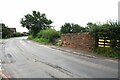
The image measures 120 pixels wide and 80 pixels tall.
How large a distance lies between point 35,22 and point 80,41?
5385cm

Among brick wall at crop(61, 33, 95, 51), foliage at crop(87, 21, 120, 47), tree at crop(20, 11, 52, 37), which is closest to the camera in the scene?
foliage at crop(87, 21, 120, 47)

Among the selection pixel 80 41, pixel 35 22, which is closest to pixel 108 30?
pixel 80 41

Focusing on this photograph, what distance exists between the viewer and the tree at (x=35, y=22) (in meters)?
77.1

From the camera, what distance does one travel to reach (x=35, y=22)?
79000mm

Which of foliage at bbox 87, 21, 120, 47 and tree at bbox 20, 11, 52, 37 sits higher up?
tree at bbox 20, 11, 52, 37

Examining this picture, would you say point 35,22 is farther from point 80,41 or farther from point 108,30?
point 108,30

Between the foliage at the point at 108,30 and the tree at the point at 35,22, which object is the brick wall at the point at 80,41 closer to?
the foliage at the point at 108,30

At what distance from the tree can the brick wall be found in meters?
45.7

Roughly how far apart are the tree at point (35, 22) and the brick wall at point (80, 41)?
45701 millimetres

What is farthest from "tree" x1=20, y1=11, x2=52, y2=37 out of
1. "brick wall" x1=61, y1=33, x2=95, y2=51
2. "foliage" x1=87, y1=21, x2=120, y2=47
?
"foliage" x1=87, y1=21, x2=120, y2=47

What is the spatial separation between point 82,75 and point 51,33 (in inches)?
1253

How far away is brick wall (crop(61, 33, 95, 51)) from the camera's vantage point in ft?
78.1

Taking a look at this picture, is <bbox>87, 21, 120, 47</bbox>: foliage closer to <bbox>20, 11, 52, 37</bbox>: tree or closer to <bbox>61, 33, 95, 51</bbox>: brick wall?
<bbox>61, 33, 95, 51</bbox>: brick wall

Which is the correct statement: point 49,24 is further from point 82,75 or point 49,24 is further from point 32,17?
point 82,75
